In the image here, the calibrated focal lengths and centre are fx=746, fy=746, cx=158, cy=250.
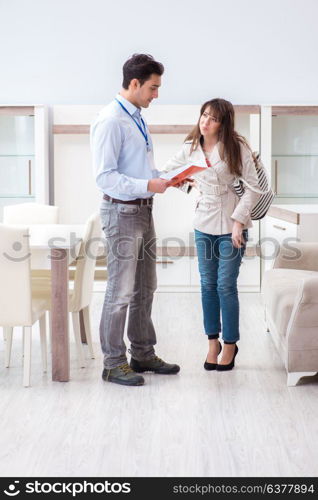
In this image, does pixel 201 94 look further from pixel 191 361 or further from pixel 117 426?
pixel 117 426

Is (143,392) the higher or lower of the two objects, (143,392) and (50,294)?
the lower

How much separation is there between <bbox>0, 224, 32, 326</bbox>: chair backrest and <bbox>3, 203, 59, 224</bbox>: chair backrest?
4.79 feet

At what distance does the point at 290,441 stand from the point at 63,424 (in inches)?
33.9

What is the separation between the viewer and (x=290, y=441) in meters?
2.67

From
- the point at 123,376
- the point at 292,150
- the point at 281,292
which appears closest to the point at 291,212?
the point at 281,292

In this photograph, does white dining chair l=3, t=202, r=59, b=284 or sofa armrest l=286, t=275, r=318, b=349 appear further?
white dining chair l=3, t=202, r=59, b=284

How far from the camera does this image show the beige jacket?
137 inches

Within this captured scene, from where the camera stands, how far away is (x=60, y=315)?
342 cm

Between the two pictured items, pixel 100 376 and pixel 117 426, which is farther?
pixel 100 376

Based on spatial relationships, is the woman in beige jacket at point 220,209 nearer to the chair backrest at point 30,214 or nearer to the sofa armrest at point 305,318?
the sofa armrest at point 305,318

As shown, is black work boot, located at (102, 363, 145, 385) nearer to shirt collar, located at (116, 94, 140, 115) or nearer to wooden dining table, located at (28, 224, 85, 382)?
wooden dining table, located at (28, 224, 85, 382)

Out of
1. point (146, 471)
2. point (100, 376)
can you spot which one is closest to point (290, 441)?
point (146, 471)

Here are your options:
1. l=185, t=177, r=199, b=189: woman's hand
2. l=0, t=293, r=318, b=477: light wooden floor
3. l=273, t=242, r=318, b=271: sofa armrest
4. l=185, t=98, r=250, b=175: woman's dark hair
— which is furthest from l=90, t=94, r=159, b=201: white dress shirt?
l=273, t=242, r=318, b=271: sofa armrest
